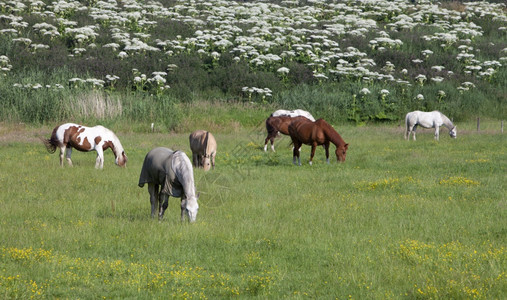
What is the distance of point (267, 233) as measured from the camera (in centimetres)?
1224

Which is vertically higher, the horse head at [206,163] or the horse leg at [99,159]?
the horse head at [206,163]

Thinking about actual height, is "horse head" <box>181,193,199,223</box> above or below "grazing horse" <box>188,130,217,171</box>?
above

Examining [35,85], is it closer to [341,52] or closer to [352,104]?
[352,104]

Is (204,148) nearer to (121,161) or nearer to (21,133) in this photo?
(121,161)

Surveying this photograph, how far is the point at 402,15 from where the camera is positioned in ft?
186

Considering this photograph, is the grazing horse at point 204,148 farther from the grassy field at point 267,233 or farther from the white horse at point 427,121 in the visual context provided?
the white horse at point 427,121

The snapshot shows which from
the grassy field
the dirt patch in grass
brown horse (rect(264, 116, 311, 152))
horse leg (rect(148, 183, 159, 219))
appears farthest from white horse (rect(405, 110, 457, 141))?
horse leg (rect(148, 183, 159, 219))

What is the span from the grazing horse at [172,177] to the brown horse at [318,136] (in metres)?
11.0

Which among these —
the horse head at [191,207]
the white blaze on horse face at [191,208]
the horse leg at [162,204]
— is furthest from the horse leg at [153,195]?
the white blaze on horse face at [191,208]

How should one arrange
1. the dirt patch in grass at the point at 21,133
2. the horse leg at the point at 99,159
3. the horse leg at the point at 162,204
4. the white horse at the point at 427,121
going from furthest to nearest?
the white horse at the point at 427,121
the dirt patch in grass at the point at 21,133
the horse leg at the point at 99,159
the horse leg at the point at 162,204

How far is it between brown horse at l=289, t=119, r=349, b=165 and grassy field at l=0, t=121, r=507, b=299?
3.28 ft

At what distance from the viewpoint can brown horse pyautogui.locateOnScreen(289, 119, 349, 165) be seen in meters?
23.2

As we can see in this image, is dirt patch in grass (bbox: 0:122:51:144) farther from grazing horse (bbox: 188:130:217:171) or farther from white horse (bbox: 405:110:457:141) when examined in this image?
white horse (bbox: 405:110:457:141)

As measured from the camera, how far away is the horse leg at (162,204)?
12.9m
